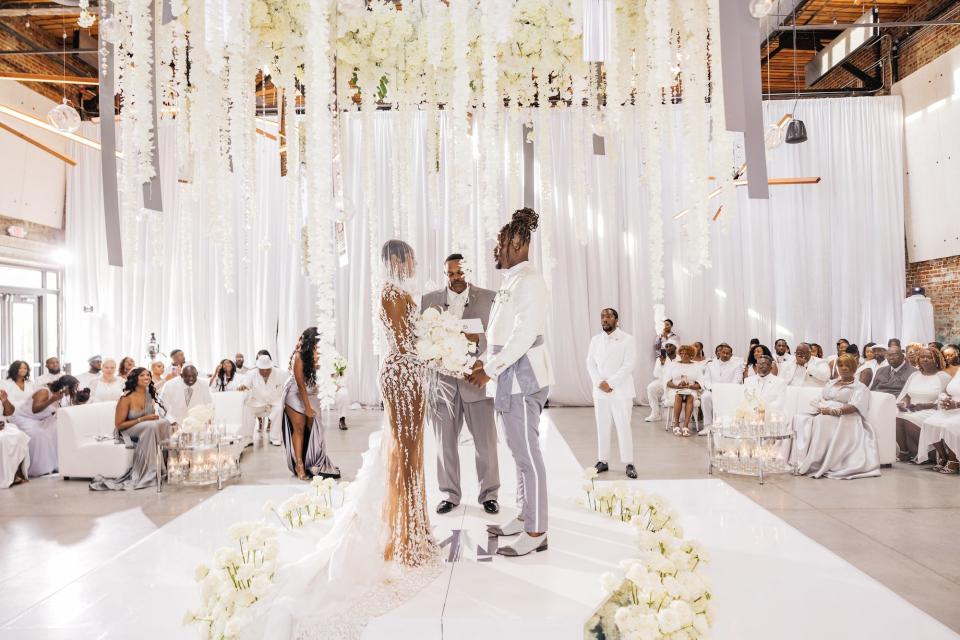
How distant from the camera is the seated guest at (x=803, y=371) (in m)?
7.25

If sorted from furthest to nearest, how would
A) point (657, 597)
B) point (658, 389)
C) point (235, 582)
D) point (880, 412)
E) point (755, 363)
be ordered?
point (658, 389), point (755, 363), point (880, 412), point (235, 582), point (657, 597)

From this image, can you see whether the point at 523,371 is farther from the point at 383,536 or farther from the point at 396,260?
the point at 383,536

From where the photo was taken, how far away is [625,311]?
11.5 m

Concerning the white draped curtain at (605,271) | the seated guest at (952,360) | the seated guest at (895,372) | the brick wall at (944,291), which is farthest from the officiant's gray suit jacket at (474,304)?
the brick wall at (944,291)

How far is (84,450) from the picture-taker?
582cm

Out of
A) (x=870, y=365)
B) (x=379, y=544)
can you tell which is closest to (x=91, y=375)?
(x=379, y=544)

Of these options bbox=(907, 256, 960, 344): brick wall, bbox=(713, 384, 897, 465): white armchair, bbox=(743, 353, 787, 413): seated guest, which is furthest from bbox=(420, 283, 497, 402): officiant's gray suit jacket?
bbox=(907, 256, 960, 344): brick wall

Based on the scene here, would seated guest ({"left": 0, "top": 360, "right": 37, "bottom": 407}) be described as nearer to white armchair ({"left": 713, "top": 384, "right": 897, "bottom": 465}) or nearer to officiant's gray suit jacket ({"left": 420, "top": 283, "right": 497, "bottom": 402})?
officiant's gray suit jacket ({"left": 420, "top": 283, "right": 497, "bottom": 402})

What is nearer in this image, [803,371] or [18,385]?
[18,385]

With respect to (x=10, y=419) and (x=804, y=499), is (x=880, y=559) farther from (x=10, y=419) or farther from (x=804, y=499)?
(x=10, y=419)

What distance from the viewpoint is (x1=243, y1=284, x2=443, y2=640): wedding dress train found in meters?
2.29

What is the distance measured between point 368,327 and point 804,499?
7.87 metres

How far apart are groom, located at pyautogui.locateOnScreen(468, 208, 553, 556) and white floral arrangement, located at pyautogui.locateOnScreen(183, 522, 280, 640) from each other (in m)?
1.13

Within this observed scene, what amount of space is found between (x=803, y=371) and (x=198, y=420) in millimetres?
6708
